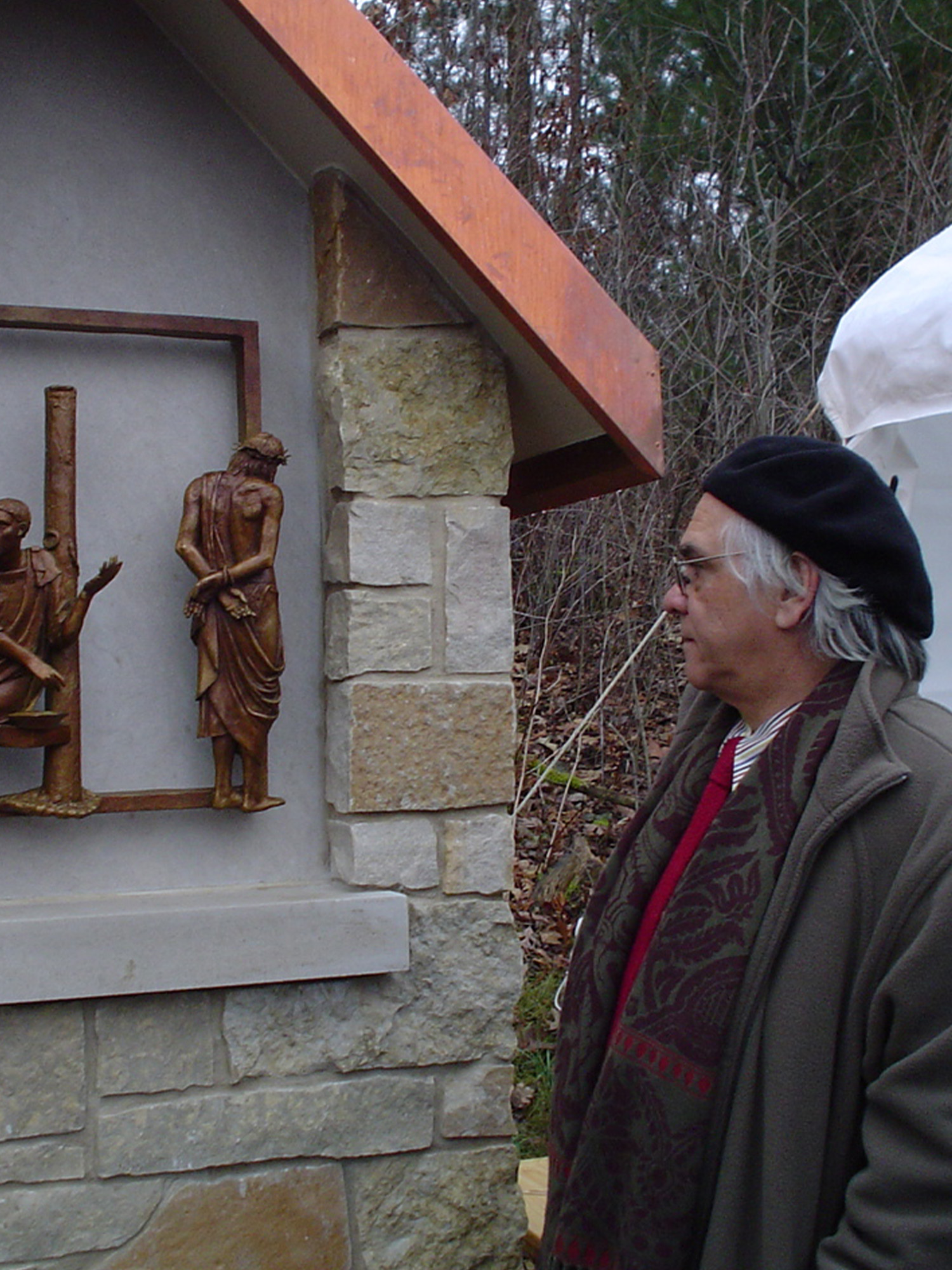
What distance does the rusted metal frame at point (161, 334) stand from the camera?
8.86 feet

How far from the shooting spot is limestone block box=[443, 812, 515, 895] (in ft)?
9.32

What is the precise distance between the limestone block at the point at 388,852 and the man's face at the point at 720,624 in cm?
94

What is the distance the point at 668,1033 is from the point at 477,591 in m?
1.26

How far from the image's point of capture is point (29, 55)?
9.07ft

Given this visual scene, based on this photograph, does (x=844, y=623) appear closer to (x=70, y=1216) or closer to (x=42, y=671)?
(x=42, y=671)

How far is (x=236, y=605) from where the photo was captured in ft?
8.92

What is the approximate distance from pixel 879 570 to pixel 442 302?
1.35 metres

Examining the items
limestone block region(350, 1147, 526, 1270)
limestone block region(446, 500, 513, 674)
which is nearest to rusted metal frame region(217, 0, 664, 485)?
limestone block region(446, 500, 513, 674)

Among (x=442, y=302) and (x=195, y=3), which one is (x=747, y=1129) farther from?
(x=195, y=3)

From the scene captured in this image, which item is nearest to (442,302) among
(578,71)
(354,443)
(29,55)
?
(354,443)

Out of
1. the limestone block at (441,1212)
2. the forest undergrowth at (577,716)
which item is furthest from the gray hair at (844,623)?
the forest undergrowth at (577,716)

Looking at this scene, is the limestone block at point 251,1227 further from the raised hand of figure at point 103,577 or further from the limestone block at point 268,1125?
the raised hand of figure at point 103,577

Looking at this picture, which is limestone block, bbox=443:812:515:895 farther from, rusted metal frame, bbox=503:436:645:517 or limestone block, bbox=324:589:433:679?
rusted metal frame, bbox=503:436:645:517

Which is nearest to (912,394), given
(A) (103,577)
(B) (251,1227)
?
(A) (103,577)
